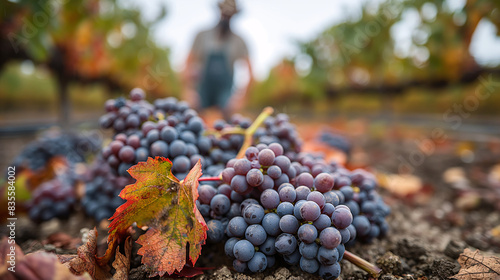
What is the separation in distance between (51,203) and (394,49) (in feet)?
16.0

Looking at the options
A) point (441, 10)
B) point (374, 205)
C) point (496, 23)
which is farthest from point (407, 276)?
point (441, 10)

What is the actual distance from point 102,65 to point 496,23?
5156mm

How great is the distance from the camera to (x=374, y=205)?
962 millimetres

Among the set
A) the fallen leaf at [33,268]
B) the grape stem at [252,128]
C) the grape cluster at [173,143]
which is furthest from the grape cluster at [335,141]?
the fallen leaf at [33,268]

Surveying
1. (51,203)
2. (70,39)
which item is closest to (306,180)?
(51,203)

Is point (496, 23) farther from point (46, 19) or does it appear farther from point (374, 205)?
point (46, 19)

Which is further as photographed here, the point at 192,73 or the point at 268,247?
the point at 192,73

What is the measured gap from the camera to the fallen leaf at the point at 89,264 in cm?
69

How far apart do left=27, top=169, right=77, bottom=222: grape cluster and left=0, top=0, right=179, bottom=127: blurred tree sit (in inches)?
59.5

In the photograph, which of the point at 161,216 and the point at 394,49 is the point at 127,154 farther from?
the point at 394,49

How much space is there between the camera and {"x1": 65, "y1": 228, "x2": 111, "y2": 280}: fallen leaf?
686 mm

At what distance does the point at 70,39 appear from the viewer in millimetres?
3197

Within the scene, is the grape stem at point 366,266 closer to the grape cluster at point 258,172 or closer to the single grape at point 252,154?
the grape cluster at point 258,172

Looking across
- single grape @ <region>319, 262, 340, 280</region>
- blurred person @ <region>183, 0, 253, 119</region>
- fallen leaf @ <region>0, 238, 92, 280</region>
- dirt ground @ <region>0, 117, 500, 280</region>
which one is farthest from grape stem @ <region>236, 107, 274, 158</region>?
blurred person @ <region>183, 0, 253, 119</region>
